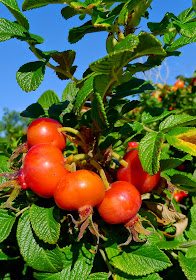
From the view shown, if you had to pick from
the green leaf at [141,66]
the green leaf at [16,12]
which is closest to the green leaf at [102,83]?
the green leaf at [141,66]

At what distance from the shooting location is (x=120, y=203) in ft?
2.66

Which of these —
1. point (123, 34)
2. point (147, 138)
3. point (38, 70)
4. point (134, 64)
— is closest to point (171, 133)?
point (147, 138)

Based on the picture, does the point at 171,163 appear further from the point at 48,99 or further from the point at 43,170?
the point at 48,99

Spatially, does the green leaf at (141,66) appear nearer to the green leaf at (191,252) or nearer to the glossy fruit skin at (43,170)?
the glossy fruit skin at (43,170)

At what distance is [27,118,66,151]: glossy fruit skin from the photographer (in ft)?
2.99

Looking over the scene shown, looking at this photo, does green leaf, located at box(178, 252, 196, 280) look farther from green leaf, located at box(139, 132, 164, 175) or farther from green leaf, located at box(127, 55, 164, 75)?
green leaf, located at box(127, 55, 164, 75)

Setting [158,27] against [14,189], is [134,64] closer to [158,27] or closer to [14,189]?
[158,27]

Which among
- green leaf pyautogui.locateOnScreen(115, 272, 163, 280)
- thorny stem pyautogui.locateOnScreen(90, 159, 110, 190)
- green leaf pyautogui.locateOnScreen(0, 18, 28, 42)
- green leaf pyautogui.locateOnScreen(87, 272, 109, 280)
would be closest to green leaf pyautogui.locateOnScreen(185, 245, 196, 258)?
green leaf pyautogui.locateOnScreen(115, 272, 163, 280)

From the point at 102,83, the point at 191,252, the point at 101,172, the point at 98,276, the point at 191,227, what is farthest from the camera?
the point at 191,227

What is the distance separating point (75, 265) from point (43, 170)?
1.22ft

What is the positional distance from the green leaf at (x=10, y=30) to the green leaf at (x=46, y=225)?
52 cm

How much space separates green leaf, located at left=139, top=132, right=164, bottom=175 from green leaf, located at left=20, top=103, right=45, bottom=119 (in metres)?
0.51

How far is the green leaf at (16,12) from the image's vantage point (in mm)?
882

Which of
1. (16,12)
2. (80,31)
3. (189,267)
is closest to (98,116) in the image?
(80,31)
